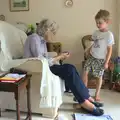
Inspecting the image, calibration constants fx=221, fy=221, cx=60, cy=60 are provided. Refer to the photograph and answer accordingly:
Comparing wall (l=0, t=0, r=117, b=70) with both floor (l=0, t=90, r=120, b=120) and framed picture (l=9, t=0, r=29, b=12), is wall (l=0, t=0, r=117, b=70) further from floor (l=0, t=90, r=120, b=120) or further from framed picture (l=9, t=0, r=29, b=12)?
floor (l=0, t=90, r=120, b=120)

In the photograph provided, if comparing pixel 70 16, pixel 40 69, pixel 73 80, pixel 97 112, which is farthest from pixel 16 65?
pixel 70 16

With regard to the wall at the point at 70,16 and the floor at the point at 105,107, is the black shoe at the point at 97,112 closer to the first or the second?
the floor at the point at 105,107

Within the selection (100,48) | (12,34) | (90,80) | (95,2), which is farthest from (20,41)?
(95,2)

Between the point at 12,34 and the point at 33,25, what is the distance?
3.71 feet

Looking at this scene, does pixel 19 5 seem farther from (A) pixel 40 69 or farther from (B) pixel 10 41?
(A) pixel 40 69

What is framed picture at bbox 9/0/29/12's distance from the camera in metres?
4.10

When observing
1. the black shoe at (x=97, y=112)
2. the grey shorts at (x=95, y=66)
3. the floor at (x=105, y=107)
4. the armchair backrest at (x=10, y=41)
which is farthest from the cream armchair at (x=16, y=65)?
the grey shorts at (x=95, y=66)

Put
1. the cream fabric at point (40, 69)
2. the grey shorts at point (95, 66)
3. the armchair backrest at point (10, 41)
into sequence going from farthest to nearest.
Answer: the grey shorts at point (95, 66)
the armchair backrest at point (10, 41)
the cream fabric at point (40, 69)

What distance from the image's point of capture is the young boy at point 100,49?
289 cm

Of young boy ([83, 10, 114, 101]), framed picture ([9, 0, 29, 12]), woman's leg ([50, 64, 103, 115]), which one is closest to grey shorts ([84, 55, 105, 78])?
young boy ([83, 10, 114, 101])

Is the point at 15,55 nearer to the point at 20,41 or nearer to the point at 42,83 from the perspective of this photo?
the point at 20,41

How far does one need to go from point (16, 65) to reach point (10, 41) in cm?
55

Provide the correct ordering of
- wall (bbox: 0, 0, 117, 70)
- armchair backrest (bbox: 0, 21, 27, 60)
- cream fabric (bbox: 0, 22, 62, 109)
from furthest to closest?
1. wall (bbox: 0, 0, 117, 70)
2. armchair backrest (bbox: 0, 21, 27, 60)
3. cream fabric (bbox: 0, 22, 62, 109)

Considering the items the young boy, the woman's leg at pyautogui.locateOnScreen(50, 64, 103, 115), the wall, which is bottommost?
the woman's leg at pyautogui.locateOnScreen(50, 64, 103, 115)
